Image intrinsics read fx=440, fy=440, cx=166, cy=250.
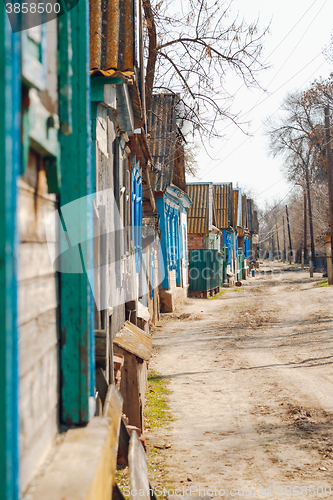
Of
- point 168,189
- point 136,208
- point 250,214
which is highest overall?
point 250,214

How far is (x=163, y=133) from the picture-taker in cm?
1212

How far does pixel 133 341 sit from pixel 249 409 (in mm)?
1610

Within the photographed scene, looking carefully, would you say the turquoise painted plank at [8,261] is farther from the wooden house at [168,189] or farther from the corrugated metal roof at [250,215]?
the corrugated metal roof at [250,215]

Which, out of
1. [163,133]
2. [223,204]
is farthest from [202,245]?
[223,204]

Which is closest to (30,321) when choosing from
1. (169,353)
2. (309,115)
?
(169,353)

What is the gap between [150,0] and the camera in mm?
9969

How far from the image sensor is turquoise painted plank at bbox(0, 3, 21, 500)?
3.11ft

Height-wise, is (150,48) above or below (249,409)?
above

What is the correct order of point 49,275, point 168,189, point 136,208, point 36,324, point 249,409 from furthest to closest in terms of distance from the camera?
point 168,189 < point 136,208 < point 249,409 < point 49,275 < point 36,324

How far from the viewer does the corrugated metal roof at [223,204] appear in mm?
29355

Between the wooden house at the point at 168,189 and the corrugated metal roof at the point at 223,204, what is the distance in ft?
42.6

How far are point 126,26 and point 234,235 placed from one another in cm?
2774

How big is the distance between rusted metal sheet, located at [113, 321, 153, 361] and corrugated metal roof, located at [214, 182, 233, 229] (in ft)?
78.3

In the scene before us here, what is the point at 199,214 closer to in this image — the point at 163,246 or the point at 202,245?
the point at 202,245
